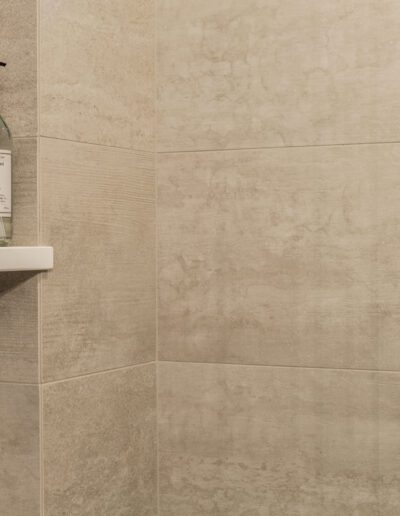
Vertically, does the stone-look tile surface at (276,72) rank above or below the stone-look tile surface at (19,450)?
above

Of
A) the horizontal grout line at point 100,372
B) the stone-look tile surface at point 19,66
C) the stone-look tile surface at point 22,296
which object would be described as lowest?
the horizontal grout line at point 100,372

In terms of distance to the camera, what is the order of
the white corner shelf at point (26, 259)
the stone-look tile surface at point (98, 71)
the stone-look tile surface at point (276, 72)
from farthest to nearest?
the stone-look tile surface at point (276, 72) < the stone-look tile surface at point (98, 71) < the white corner shelf at point (26, 259)

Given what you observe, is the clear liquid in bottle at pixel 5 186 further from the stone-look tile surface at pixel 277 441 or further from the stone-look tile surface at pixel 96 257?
the stone-look tile surface at pixel 277 441

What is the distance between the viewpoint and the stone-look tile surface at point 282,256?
144cm

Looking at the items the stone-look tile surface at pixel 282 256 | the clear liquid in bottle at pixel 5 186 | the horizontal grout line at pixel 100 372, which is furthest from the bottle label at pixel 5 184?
the stone-look tile surface at pixel 282 256

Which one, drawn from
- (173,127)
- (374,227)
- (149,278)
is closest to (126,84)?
(173,127)

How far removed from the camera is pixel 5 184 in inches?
48.2

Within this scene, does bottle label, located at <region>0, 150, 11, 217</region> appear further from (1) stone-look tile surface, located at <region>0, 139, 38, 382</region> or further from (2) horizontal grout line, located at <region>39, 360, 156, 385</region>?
(2) horizontal grout line, located at <region>39, 360, 156, 385</region>

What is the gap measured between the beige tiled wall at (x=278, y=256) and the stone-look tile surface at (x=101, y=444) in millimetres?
58

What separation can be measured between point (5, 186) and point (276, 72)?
543mm

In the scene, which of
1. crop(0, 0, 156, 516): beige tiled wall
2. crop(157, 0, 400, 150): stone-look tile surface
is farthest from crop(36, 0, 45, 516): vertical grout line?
crop(157, 0, 400, 150): stone-look tile surface

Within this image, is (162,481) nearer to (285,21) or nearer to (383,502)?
(383,502)

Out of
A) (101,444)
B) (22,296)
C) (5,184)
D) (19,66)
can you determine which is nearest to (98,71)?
(19,66)

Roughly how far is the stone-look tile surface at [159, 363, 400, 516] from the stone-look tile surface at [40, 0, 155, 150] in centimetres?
47
